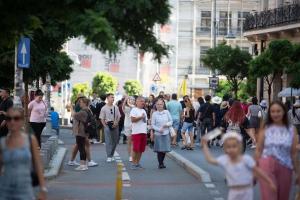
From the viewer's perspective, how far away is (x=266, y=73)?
3825 cm

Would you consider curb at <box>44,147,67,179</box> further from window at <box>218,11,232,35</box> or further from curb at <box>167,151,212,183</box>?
window at <box>218,11,232,35</box>

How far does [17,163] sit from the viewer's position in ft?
30.3

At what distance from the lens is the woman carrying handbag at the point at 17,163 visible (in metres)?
9.20

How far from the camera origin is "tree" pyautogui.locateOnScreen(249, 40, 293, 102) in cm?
3597

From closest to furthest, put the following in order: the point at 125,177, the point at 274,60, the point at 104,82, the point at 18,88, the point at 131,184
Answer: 1. the point at 18,88
2. the point at 131,184
3. the point at 125,177
4. the point at 274,60
5. the point at 104,82

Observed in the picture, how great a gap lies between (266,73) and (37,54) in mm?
18038

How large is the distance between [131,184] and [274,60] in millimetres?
20484

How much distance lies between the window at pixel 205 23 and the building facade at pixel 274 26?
110 ft

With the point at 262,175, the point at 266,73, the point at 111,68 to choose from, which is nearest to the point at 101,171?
the point at 262,175

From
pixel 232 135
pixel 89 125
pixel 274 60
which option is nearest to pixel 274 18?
pixel 274 60

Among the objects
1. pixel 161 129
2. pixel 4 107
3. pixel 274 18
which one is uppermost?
pixel 274 18

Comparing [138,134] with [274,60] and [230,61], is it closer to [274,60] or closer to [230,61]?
[274,60]

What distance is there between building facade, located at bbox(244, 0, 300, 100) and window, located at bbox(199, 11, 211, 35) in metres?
33.7

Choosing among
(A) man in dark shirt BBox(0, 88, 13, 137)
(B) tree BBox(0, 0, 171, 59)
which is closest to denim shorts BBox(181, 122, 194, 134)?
(A) man in dark shirt BBox(0, 88, 13, 137)
